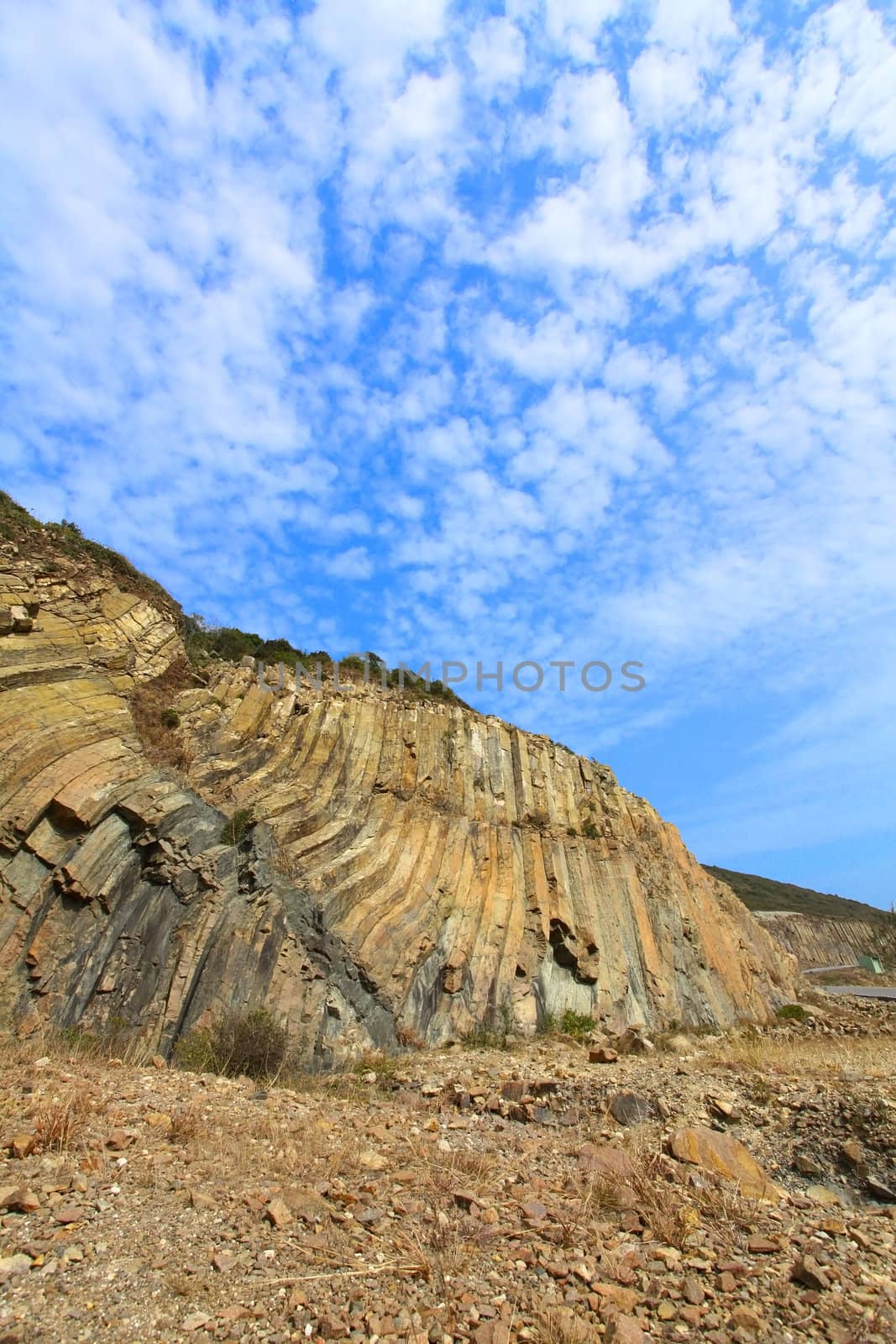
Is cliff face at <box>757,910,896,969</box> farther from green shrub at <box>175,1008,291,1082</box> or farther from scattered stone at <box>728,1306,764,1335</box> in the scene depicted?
scattered stone at <box>728,1306,764,1335</box>

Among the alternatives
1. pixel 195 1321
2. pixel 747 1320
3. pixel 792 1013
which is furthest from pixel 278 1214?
pixel 792 1013

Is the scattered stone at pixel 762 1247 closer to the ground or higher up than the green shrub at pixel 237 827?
closer to the ground

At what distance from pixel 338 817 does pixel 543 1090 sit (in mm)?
7692

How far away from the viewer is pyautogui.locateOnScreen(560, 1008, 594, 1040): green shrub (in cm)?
1538

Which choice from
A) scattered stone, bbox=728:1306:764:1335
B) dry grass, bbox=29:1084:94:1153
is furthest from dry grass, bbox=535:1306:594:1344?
dry grass, bbox=29:1084:94:1153

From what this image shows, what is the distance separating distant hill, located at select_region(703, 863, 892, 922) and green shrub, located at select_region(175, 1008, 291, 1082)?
68.6 m

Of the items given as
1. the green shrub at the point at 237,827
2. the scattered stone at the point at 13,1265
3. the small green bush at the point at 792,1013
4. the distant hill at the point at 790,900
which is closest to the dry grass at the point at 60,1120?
the scattered stone at the point at 13,1265

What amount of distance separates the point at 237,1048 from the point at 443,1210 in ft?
19.3

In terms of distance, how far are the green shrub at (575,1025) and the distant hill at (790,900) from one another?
201 feet

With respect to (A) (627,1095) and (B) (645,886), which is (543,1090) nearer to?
(A) (627,1095)

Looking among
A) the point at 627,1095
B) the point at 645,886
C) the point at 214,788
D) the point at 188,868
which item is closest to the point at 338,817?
the point at 214,788

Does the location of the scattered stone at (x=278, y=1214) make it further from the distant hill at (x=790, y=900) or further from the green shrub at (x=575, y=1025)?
the distant hill at (x=790, y=900)

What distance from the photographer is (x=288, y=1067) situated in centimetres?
1102

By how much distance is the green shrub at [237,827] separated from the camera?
13641mm
